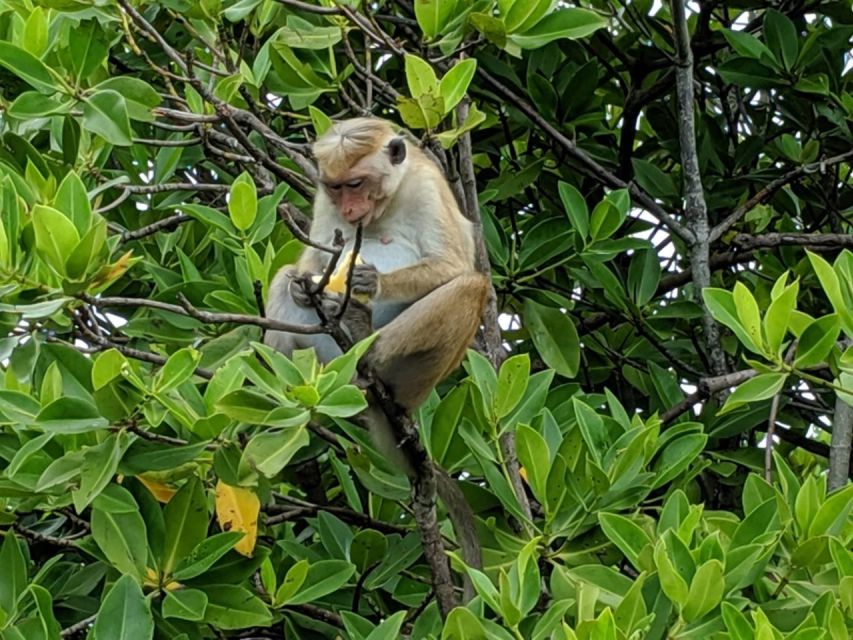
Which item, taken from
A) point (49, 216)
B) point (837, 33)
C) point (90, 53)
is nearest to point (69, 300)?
point (49, 216)

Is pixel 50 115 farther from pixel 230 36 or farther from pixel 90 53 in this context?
pixel 230 36

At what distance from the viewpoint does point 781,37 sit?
542cm

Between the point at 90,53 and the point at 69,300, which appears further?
the point at 90,53

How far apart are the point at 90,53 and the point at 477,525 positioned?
192 cm

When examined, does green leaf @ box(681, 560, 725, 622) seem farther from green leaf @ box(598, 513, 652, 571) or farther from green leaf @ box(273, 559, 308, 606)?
green leaf @ box(273, 559, 308, 606)

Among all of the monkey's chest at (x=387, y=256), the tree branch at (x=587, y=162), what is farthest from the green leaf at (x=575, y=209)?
the monkey's chest at (x=387, y=256)

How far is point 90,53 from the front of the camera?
4344 millimetres

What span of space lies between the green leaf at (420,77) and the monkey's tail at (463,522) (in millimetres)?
1112

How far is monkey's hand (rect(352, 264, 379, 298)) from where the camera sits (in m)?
4.35

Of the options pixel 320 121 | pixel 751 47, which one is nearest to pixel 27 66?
pixel 320 121

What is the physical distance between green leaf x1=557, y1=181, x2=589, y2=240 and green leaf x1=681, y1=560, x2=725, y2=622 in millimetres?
1953

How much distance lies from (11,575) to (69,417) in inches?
23.6

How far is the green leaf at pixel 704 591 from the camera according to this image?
324 centimetres

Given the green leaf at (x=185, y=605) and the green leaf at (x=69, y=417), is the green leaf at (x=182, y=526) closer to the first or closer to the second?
the green leaf at (x=185, y=605)
